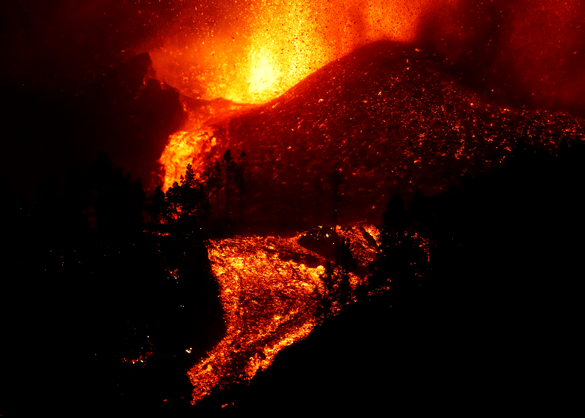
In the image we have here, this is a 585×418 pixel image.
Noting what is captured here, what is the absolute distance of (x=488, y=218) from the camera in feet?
105

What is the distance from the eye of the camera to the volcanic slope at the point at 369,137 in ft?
238

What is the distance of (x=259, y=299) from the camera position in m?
45.6

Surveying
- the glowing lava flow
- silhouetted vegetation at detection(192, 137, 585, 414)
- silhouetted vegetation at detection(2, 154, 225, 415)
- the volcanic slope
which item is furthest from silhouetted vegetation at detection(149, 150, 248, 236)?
silhouetted vegetation at detection(192, 137, 585, 414)

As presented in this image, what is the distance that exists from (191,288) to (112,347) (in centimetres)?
1591

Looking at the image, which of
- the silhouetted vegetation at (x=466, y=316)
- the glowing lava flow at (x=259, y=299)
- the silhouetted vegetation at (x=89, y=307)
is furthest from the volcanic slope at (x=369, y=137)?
the silhouetted vegetation at (x=89, y=307)

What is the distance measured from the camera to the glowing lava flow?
3719 centimetres

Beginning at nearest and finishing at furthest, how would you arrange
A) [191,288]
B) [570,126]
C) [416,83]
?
[191,288], [570,126], [416,83]

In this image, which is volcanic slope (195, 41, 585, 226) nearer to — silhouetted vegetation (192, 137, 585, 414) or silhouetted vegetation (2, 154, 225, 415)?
silhouetted vegetation (192, 137, 585, 414)

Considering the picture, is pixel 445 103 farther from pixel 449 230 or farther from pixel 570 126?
pixel 449 230

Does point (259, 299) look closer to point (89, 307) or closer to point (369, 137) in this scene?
point (89, 307)

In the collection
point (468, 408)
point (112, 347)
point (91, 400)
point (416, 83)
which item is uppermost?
point (416, 83)

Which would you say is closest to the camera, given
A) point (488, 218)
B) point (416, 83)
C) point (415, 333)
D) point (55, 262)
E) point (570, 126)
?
point (55, 262)

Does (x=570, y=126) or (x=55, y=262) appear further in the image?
(x=570, y=126)

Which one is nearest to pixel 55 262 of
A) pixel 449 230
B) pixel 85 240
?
pixel 85 240
